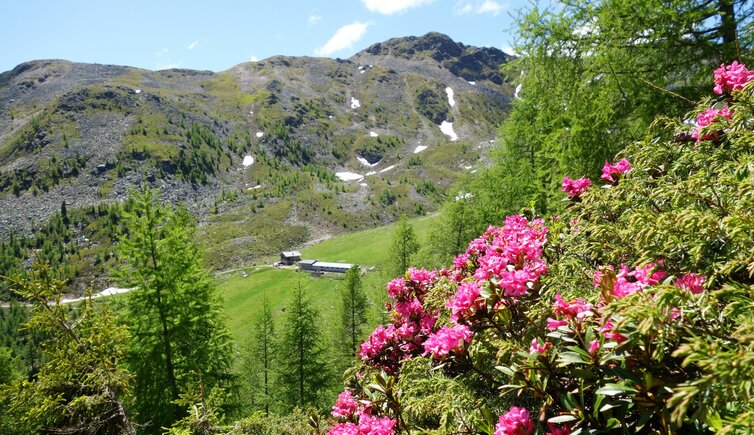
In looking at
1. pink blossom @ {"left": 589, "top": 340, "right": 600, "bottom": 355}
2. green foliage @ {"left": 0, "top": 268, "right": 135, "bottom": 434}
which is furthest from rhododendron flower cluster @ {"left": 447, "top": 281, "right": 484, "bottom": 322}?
green foliage @ {"left": 0, "top": 268, "right": 135, "bottom": 434}

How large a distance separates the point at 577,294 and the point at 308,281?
74621 millimetres

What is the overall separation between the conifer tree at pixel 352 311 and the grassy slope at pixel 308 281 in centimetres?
2385

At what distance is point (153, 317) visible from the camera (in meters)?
13.3

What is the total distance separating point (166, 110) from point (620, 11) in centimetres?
21723

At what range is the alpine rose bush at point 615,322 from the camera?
1.84m

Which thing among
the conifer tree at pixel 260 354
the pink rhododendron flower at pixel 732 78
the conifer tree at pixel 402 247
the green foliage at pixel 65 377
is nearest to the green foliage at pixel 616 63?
the pink rhododendron flower at pixel 732 78

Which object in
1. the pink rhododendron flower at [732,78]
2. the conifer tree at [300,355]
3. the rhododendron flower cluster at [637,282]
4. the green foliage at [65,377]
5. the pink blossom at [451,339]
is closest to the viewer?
the rhododendron flower cluster at [637,282]

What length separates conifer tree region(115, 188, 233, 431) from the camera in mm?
13172

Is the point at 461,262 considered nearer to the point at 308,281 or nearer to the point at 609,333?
the point at 609,333

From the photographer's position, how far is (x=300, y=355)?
2416 cm

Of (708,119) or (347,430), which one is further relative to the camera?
(708,119)

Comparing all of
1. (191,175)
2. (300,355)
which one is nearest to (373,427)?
(300,355)

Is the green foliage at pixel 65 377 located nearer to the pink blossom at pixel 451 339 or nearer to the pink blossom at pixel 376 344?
the pink blossom at pixel 376 344

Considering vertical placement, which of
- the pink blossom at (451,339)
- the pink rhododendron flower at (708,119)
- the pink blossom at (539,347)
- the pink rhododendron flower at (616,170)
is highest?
the pink rhododendron flower at (708,119)
